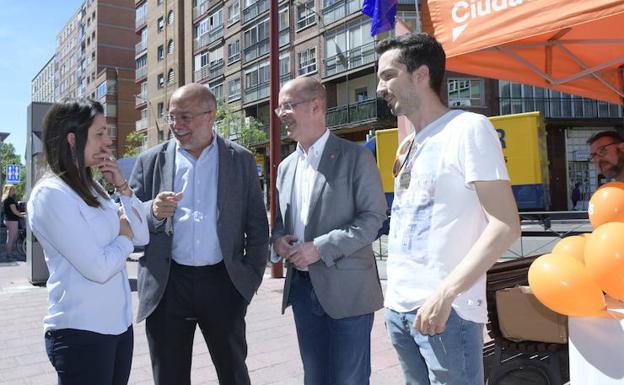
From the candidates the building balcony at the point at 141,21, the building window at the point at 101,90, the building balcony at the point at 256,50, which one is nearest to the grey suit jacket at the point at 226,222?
the building balcony at the point at 256,50

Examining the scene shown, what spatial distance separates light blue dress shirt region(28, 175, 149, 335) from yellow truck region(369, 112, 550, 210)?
14946mm

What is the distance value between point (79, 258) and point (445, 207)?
1.36 m

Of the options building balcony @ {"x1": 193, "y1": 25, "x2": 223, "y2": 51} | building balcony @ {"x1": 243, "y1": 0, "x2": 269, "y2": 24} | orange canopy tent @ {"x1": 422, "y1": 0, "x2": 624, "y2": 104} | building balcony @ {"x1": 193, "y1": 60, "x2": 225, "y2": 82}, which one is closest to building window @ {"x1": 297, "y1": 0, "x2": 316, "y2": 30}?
building balcony @ {"x1": 243, "y1": 0, "x2": 269, "y2": 24}

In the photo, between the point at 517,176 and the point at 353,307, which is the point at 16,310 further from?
the point at 517,176

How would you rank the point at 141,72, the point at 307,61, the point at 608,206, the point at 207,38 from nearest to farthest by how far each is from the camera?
the point at 608,206, the point at 307,61, the point at 207,38, the point at 141,72

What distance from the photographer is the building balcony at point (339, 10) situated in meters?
27.4

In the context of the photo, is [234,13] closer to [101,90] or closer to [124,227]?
[101,90]

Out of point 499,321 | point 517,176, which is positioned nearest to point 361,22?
point 517,176

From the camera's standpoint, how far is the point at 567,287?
85.9 inches

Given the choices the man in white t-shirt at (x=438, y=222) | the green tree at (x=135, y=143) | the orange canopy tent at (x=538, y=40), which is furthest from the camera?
the green tree at (x=135, y=143)

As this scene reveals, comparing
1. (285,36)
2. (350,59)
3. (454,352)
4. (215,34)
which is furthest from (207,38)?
(454,352)

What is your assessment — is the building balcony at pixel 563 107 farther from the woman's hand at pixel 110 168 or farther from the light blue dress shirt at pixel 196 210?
the woman's hand at pixel 110 168

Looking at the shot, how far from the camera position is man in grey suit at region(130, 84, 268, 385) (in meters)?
2.60

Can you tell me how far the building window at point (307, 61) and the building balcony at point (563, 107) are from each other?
11023 millimetres
